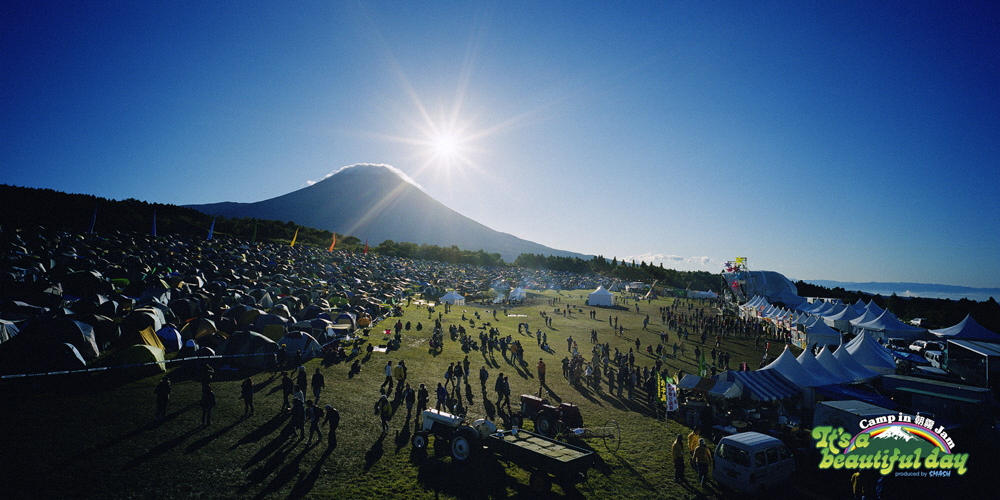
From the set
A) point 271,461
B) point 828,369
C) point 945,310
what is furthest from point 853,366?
point 945,310

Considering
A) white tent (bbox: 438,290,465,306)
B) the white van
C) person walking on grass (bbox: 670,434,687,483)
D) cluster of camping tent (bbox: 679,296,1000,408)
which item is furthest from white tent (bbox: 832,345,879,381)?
white tent (bbox: 438,290,465,306)

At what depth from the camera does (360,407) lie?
13.7m

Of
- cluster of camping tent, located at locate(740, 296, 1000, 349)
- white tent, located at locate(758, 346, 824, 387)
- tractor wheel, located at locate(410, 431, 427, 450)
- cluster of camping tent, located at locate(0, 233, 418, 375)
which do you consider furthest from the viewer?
cluster of camping tent, located at locate(740, 296, 1000, 349)

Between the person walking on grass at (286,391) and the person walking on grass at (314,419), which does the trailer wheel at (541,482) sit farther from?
the person walking on grass at (286,391)

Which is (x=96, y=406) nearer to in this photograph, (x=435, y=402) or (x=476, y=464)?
(x=435, y=402)

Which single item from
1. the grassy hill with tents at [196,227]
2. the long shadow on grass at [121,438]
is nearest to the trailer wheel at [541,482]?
the long shadow on grass at [121,438]

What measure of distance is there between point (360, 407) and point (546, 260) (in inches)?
4114

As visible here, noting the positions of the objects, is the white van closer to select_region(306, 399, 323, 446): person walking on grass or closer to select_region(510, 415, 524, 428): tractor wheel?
select_region(510, 415, 524, 428): tractor wheel

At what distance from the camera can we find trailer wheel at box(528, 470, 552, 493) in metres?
8.55

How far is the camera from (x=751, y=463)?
881 centimetres

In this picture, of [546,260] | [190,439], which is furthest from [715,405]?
[546,260]

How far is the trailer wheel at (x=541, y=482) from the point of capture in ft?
28.0

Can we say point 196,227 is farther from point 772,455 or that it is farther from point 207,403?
point 772,455

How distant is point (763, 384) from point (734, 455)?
20.3ft
